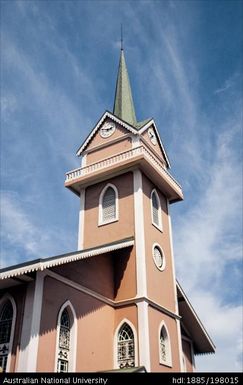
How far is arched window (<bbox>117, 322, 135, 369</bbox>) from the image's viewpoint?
16.1 metres

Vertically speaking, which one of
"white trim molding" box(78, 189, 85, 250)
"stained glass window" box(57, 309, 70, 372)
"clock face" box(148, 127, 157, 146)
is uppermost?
"clock face" box(148, 127, 157, 146)

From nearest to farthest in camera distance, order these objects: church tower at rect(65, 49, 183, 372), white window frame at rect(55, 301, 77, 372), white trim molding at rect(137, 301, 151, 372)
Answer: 1. white window frame at rect(55, 301, 77, 372)
2. white trim molding at rect(137, 301, 151, 372)
3. church tower at rect(65, 49, 183, 372)

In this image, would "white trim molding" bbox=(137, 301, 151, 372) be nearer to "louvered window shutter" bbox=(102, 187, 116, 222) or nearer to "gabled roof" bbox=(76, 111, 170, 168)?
"louvered window shutter" bbox=(102, 187, 116, 222)

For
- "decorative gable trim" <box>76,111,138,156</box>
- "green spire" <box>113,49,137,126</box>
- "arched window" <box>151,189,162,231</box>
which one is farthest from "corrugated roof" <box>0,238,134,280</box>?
"green spire" <box>113,49,137,126</box>

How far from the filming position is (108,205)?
66.2 ft

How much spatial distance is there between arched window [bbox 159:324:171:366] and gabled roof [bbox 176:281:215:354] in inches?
126

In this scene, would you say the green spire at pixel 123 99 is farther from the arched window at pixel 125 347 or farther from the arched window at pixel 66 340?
the arched window at pixel 66 340

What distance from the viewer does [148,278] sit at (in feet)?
58.0

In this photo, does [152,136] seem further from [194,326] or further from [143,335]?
[143,335]

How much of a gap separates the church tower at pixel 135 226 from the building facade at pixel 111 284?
47mm

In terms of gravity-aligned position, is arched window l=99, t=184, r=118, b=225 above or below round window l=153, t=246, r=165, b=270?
above
